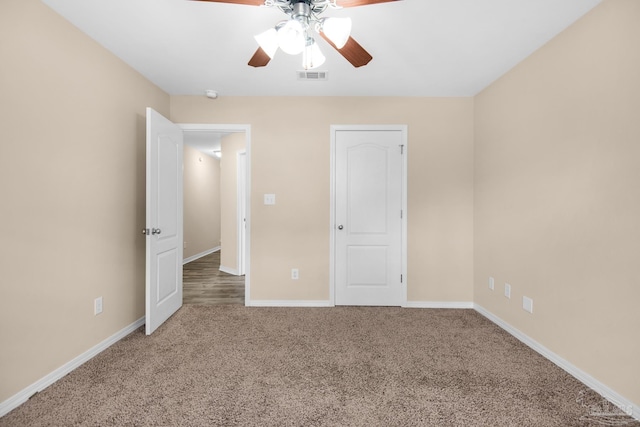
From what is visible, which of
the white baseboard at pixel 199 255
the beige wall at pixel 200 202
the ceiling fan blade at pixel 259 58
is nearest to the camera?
the ceiling fan blade at pixel 259 58

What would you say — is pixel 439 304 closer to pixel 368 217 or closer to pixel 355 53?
pixel 368 217

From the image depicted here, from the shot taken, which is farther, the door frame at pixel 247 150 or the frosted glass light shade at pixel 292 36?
the door frame at pixel 247 150

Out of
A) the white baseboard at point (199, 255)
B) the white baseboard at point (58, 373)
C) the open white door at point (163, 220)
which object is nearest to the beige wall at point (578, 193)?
the open white door at point (163, 220)

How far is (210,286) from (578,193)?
4210 mm

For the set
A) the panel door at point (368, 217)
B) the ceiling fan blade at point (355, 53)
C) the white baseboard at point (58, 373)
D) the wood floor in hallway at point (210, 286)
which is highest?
the ceiling fan blade at point (355, 53)

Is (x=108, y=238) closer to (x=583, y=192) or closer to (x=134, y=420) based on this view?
(x=134, y=420)

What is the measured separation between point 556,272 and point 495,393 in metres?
1.01

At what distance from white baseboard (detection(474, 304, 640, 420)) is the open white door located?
324 centimetres

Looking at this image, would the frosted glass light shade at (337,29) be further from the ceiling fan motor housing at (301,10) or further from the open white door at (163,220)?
the open white door at (163,220)

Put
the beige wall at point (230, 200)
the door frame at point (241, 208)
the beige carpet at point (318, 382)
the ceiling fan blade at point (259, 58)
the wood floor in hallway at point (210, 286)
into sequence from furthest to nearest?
the beige wall at point (230, 200)
the door frame at point (241, 208)
the wood floor in hallway at point (210, 286)
the ceiling fan blade at point (259, 58)
the beige carpet at point (318, 382)

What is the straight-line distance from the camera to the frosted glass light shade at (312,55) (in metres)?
1.57

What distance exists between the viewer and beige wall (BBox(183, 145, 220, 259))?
19.8ft

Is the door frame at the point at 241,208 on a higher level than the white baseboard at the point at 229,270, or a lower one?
higher

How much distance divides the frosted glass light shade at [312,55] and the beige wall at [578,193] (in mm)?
1750
